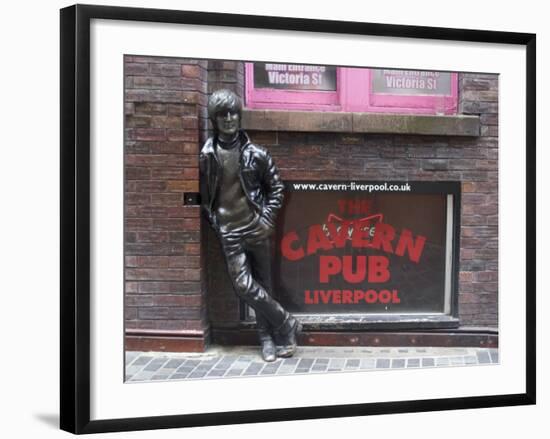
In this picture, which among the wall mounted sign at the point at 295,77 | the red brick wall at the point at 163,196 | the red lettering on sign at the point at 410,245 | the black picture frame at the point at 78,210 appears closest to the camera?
the black picture frame at the point at 78,210

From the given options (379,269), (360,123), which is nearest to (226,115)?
(360,123)

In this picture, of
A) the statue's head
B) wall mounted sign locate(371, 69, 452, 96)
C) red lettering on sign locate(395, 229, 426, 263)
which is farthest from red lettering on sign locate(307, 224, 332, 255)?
wall mounted sign locate(371, 69, 452, 96)

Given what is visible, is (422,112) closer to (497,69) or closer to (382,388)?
(497,69)

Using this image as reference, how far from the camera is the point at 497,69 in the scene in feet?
19.3

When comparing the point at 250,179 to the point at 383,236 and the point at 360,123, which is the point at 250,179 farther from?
the point at 383,236

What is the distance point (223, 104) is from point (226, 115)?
0.24ft

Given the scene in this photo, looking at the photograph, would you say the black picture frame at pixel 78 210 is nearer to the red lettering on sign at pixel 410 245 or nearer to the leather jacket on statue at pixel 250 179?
the leather jacket on statue at pixel 250 179

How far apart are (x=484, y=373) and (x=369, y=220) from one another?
1.24m

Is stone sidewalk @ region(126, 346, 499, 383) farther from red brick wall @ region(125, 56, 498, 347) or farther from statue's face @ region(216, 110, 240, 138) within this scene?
statue's face @ region(216, 110, 240, 138)

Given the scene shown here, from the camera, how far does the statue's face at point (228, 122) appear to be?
593 cm

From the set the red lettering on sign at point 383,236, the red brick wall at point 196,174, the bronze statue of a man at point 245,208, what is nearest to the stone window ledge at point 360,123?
the red brick wall at point 196,174

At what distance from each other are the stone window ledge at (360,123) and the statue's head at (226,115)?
0.22 ft

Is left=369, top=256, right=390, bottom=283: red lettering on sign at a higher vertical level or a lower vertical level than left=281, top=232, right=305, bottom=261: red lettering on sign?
lower

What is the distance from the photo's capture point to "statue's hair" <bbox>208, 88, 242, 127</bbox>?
5.86 m
